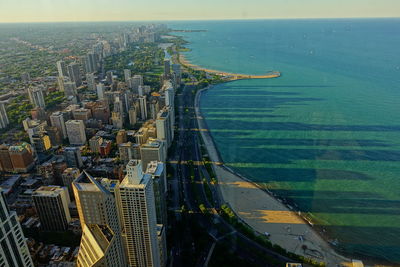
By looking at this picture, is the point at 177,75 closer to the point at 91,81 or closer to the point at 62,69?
the point at 91,81

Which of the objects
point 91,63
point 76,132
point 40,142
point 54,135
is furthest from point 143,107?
point 91,63

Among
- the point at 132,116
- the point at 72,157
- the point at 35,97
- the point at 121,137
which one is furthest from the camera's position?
the point at 35,97

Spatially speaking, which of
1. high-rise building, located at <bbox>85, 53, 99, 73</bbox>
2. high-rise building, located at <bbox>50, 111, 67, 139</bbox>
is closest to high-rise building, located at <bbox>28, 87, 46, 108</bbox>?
high-rise building, located at <bbox>50, 111, 67, 139</bbox>

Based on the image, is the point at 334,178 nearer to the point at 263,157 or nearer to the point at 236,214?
the point at 263,157

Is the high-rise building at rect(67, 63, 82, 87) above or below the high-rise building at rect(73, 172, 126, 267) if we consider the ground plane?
below

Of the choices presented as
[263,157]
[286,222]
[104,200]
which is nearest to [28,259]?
[104,200]

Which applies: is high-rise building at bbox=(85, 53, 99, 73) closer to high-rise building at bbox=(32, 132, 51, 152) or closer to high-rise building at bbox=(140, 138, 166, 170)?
high-rise building at bbox=(32, 132, 51, 152)
